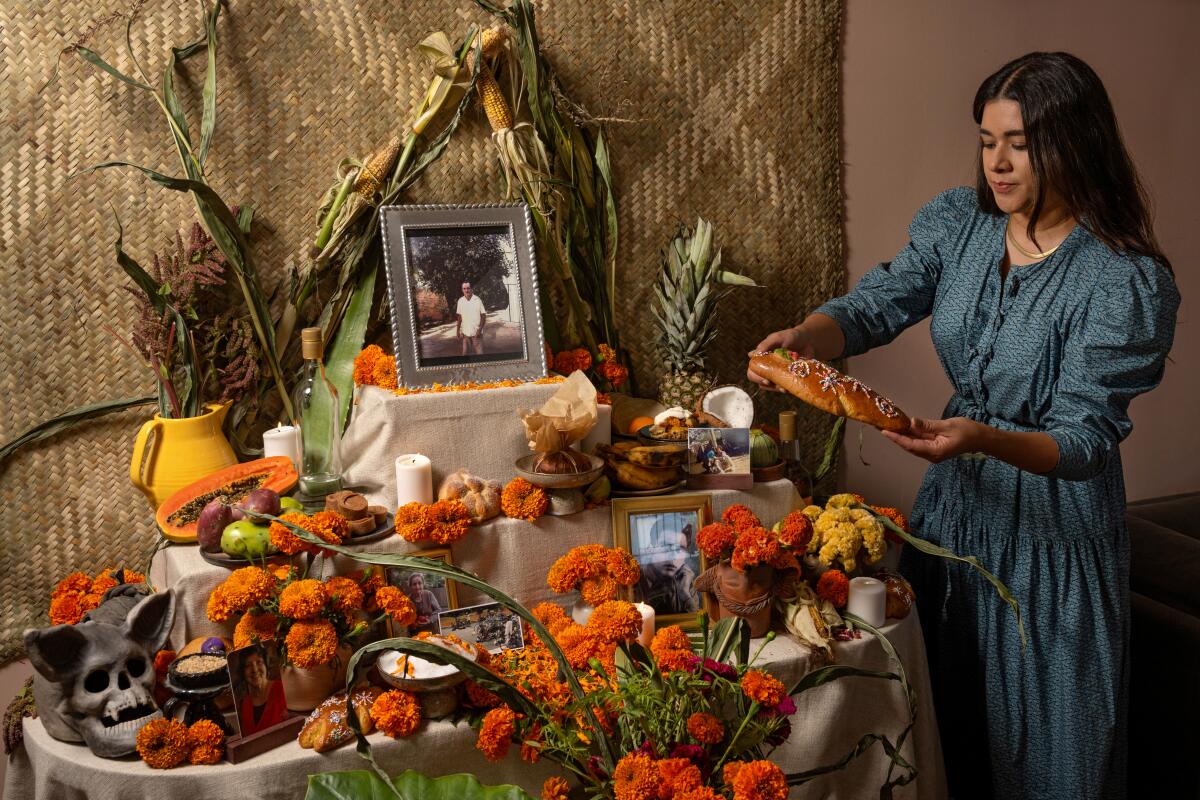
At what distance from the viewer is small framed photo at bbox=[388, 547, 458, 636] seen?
1.88 metres

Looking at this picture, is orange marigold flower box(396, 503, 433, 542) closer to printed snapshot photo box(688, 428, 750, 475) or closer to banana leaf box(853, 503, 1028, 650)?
printed snapshot photo box(688, 428, 750, 475)

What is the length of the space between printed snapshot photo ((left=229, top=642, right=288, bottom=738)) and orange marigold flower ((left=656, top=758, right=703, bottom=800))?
74 centimetres

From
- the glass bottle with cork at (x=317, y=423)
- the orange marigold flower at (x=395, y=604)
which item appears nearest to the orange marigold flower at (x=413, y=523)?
the orange marigold flower at (x=395, y=604)

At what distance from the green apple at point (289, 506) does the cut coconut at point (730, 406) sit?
0.95 metres

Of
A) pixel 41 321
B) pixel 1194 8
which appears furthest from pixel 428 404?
pixel 1194 8

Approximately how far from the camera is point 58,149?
2.03m

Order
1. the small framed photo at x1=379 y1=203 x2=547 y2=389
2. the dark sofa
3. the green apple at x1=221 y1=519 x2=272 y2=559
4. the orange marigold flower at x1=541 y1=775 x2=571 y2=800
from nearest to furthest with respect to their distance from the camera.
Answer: the orange marigold flower at x1=541 y1=775 x2=571 y2=800
the green apple at x1=221 y1=519 x2=272 y2=559
the small framed photo at x1=379 y1=203 x2=547 y2=389
the dark sofa

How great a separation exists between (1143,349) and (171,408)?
203 centimetres

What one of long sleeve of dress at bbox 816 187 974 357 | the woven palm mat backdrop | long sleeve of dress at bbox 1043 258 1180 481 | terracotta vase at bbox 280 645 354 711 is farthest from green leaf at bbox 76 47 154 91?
long sleeve of dress at bbox 1043 258 1180 481

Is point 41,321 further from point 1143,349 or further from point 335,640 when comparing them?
point 1143,349

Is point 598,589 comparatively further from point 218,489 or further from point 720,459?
point 218,489

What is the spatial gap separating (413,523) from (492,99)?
1054 mm

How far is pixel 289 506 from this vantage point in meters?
1.86

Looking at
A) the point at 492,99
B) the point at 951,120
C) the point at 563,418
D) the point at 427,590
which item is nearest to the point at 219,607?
the point at 427,590
